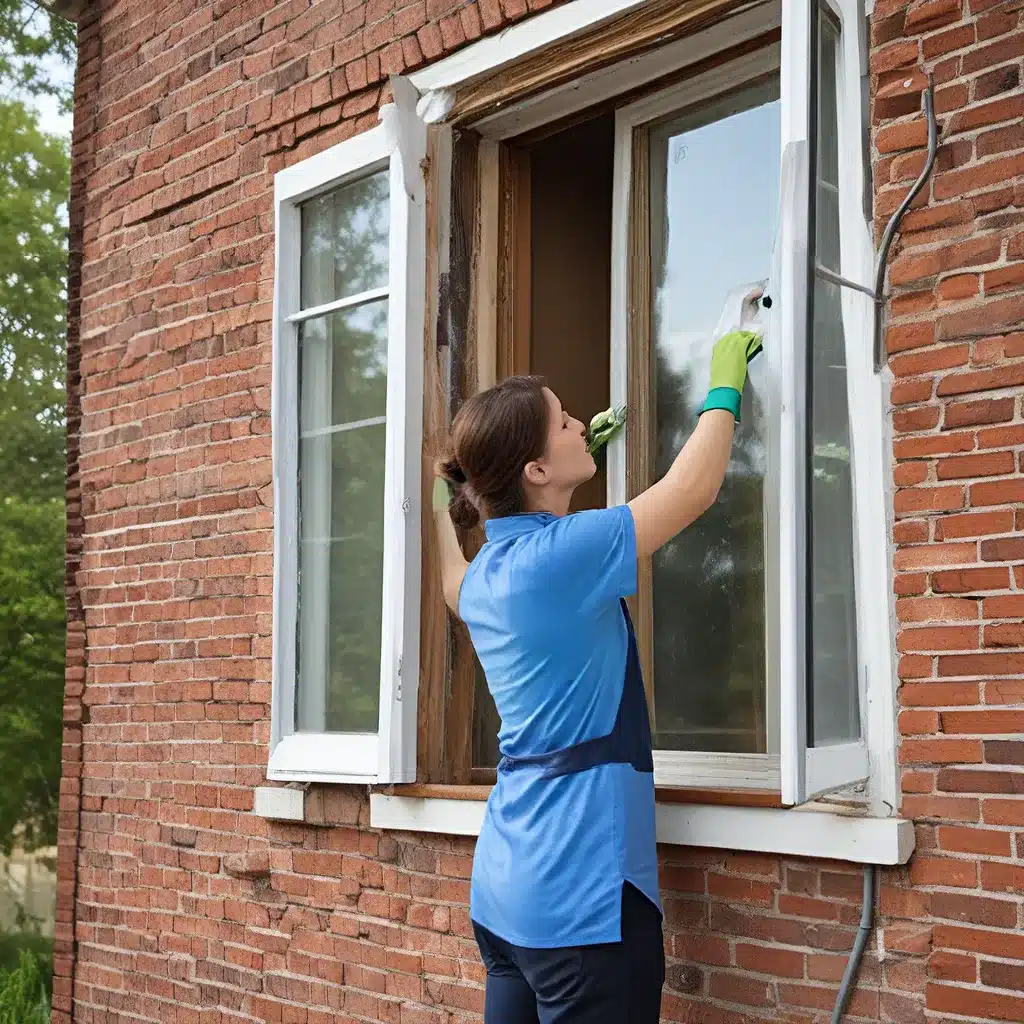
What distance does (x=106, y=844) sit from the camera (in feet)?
19.5

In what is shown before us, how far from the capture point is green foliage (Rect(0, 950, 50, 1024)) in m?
8.46

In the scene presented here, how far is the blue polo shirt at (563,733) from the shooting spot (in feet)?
9.71

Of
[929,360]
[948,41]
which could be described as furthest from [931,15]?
[929,360]

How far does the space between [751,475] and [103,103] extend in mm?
3921

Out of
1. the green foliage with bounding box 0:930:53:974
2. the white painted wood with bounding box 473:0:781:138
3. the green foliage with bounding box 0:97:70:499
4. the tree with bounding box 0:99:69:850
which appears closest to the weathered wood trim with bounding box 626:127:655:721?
the white painted wood with bounding box 473:0:781:138

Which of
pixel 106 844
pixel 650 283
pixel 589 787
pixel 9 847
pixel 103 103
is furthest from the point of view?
pixel 9 847

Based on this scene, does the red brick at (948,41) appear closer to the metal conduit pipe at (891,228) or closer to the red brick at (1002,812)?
the metal conduit pipe at (891,228)

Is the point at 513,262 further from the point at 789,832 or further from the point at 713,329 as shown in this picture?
the point at 789,832

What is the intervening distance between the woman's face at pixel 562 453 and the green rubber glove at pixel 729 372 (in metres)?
0.34

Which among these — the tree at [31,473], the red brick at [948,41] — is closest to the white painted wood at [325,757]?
the red brick at [948,41]

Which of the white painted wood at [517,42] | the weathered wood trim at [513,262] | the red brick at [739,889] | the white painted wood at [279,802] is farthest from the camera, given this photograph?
the white painted wood at [279,802]

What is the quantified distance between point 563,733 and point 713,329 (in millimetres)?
1760

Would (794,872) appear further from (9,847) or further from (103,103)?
(9,847)

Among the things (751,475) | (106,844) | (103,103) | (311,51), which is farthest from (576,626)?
(103,103)
